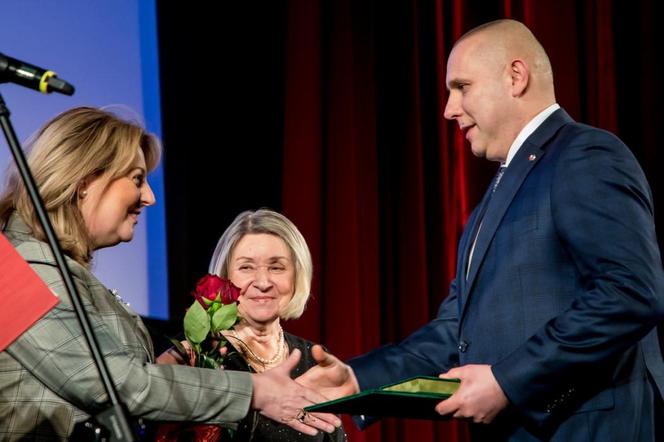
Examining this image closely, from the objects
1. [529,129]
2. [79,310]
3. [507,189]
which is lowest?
[79,310]

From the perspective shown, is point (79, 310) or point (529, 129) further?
point (529, 129)

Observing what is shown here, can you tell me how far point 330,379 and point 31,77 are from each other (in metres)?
1.14

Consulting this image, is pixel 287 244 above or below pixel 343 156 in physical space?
below

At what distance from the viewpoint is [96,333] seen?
1822 millimetres

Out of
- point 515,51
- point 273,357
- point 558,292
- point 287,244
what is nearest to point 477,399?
point 558,292

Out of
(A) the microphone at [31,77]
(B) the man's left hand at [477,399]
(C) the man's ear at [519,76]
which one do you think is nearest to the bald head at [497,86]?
(C) the man's ear at [519,76]

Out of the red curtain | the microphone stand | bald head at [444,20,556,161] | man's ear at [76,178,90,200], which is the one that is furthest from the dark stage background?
the microphone stand

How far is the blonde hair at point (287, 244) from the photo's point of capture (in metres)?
3.10

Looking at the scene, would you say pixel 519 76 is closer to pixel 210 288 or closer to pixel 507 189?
pixel 507 189

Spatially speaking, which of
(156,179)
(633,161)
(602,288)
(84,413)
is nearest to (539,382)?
(602,288)

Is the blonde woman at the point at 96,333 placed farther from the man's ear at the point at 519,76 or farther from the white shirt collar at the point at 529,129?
the man's ear at the point at 519,76

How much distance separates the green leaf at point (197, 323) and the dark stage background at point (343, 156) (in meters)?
1.61

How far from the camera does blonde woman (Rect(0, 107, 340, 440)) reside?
1747 mm

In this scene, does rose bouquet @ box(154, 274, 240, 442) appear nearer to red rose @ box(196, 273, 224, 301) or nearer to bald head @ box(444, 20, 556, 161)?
red rose @ box(196, 273, 224, 301)
